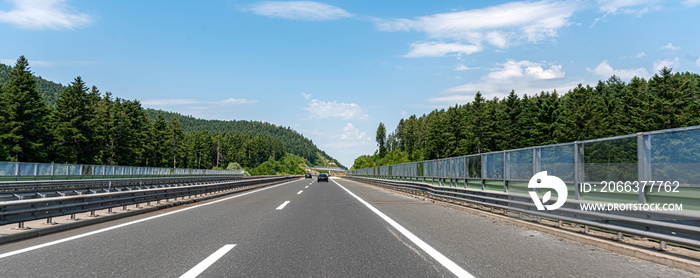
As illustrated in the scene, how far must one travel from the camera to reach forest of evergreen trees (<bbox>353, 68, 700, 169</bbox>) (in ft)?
170

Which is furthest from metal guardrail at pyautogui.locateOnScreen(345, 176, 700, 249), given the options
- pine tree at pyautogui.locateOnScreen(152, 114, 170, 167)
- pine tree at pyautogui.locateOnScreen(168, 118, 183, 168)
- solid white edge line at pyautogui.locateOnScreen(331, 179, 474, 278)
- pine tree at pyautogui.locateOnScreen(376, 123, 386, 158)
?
pine tree at pyautogui.locateOnScreen(376, 123, 386, 158)

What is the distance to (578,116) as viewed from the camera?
58656 millimetres

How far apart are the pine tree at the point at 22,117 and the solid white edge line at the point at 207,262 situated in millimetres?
58879

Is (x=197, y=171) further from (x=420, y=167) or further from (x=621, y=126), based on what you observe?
(x=621, y=126)

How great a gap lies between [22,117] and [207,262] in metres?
62.3

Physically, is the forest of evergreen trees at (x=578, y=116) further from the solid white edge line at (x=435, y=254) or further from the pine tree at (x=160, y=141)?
the pine tree at (x=160, y=141)

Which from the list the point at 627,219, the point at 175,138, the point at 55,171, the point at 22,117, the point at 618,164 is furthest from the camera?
the point at 175,138

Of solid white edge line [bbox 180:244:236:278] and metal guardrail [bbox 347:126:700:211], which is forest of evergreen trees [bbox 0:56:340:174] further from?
metal guardrail [bbox 347:126:700:211]

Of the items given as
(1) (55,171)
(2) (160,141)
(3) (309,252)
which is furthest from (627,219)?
(2) (160,141)

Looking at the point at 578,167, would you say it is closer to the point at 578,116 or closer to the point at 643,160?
the point at 643,160

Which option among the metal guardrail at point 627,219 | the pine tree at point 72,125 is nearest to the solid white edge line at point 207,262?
the metal guardrail at point 627,219

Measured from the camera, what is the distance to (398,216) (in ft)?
37.7

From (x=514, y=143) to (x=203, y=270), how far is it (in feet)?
244

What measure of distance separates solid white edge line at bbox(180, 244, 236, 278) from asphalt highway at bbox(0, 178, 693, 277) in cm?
1
